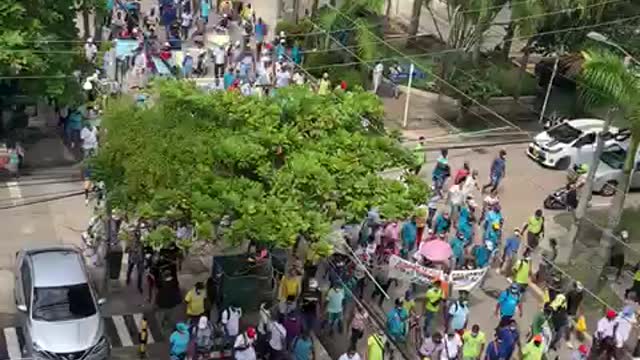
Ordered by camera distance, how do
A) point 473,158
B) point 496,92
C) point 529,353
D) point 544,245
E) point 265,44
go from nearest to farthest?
1. point 529,353
2. point 544,245
3. point 473,158
4. point 496,92
5. point 265,44

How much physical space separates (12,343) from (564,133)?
18003mm

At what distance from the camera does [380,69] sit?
107ft

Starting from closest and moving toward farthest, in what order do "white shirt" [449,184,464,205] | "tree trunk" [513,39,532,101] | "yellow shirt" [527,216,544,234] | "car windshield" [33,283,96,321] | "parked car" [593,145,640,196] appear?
"car windshield" [33,283,96,321] < "yellow shirt" [527,216,544,234] < "white shirt" [449,184,464,205] < "parked car" [593,145,640,196] < "tree trunk" [513,39,532,101]

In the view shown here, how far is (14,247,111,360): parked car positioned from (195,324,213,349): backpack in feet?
5.67

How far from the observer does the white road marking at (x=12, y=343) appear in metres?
18.8

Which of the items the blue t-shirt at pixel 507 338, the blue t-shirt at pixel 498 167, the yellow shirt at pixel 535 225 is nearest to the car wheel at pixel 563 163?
the blue t-shirt at pixel 498 167

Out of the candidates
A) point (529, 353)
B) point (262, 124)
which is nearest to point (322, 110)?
point (262, 124)

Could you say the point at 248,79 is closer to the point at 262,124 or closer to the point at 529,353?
the point at 262,124

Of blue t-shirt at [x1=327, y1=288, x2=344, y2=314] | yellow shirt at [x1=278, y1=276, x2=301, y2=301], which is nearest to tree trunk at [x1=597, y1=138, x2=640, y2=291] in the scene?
blue t-shirt at [x1=327, y1=288, x2=344, y2=314]

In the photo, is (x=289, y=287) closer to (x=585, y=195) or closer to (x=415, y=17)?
(x=585, y=195)

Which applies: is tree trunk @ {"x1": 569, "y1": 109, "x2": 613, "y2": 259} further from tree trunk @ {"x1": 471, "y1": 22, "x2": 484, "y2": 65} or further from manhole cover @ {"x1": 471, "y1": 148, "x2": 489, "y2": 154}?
tree trunk @ {"x1": 471, "y1": 22, "x2": 484, "y2": 65}

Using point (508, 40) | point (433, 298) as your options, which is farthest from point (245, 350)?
point (508, 40)

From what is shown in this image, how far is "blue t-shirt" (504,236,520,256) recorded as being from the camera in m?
22.6

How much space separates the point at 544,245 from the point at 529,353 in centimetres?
771
